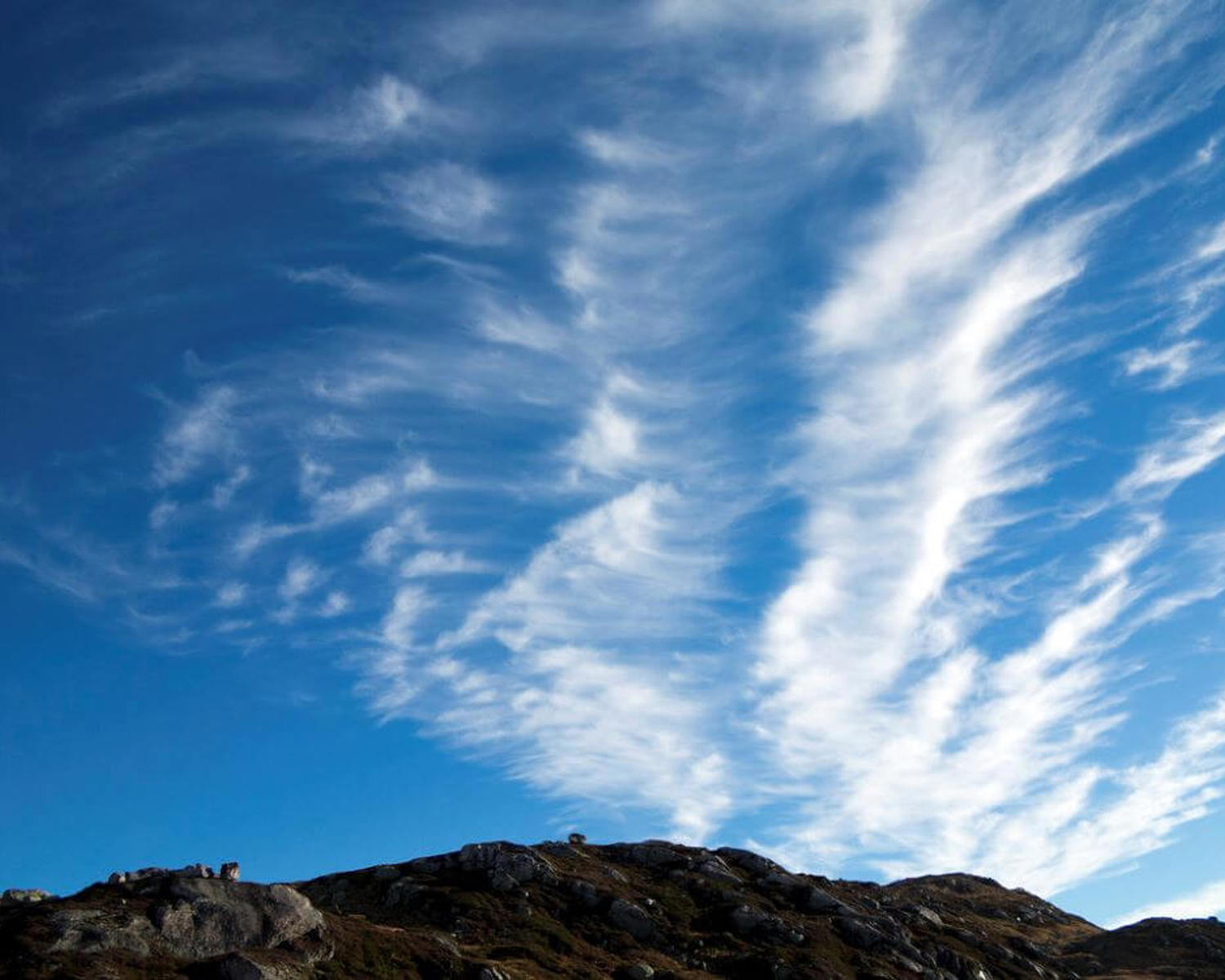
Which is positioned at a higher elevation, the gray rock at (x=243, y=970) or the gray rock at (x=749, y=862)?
the gray rock at (x=749, y=862)

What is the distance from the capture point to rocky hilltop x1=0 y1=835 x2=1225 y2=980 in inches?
2167

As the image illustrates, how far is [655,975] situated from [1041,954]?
7450 cm

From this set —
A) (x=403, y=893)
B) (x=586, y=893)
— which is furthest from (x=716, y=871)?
(x=403, y=893)

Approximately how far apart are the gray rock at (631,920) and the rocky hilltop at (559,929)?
15 centimetres

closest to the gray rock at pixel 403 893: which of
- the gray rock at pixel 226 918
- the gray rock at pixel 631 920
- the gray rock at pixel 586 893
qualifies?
the gray rock at pixel 586 893

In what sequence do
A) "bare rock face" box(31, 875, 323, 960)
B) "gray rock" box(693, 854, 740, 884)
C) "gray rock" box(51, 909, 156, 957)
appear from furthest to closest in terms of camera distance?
"gray rock" box(693, 854, 740, 884), "bare rock face" box(31, 875, 323, 960), "gray rock" box(51, 909, 156, 957)

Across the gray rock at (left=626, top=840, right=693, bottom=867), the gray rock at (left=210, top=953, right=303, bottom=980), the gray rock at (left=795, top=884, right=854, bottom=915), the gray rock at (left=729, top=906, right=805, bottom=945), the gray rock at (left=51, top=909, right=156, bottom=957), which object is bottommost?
the gray rock at (left=210, top=953, right=303, bottom=980)

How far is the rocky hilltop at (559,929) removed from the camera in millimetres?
55031

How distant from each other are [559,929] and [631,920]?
29.8ft

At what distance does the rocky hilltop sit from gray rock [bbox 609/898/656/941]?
→ 0.49 feet

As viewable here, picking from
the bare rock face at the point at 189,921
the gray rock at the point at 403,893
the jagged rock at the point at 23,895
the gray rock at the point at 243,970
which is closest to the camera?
the bare rock face at the point at 189,921

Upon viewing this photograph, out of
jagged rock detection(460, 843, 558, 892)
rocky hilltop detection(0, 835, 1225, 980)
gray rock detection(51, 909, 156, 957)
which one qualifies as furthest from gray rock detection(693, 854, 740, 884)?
gray rock detection(51, 909, 156, 957)

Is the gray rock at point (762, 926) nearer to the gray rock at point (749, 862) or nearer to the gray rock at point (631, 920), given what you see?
the gray rock at point (631, 920)

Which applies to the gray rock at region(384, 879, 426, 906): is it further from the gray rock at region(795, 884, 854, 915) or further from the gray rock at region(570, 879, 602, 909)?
the gray rock at region(795, 884, 854, 915)
